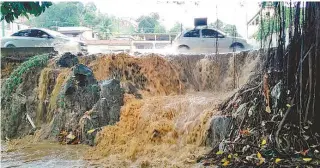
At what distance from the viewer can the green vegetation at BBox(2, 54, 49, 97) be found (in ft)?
25.4

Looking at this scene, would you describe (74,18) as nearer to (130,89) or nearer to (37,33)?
(37,33)

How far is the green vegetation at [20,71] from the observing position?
775 cm

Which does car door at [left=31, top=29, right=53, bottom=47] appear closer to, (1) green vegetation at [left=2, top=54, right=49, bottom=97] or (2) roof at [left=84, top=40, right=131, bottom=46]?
(1) green vegetation at [left=2, top=54, right=49, bottom=97]

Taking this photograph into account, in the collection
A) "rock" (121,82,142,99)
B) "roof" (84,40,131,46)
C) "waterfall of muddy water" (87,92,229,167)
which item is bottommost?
"waterfall of muddy water" (87,92,229,167)

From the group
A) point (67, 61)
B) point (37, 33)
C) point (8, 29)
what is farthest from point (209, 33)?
point (8, 29)

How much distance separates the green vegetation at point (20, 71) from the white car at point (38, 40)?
5.94ft

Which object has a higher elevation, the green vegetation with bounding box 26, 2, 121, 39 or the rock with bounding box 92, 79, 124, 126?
the green vegetation with bounding box 26, 2, 121, 39

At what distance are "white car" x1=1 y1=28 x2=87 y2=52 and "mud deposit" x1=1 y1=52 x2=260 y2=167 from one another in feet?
6.78

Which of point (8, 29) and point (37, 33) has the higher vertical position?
point (8, 29)

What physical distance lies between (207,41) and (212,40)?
146 millimetres

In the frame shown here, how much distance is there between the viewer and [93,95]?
6.87 m

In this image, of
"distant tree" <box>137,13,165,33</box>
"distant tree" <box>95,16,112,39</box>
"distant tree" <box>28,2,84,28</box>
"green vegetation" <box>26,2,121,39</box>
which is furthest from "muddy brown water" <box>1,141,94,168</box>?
"distant tree" <box>137,13,165,33</box>

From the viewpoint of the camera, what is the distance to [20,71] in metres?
7.96

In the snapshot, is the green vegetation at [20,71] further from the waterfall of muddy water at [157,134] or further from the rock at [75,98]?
the waterfall of muddy water at [157,134]
